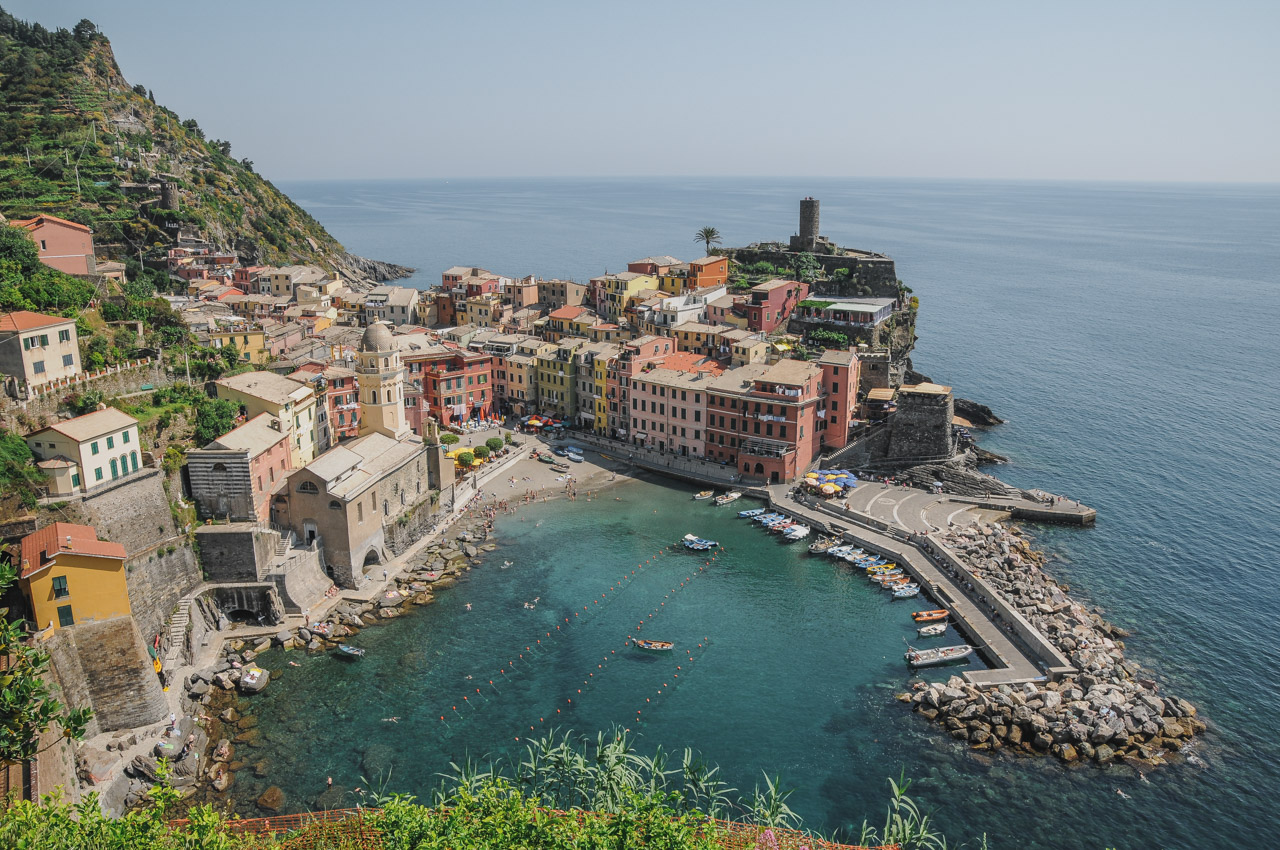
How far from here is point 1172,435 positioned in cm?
7319

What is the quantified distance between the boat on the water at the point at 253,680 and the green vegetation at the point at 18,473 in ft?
36.4

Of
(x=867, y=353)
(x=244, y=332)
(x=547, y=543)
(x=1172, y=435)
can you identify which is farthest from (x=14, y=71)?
(x=1172, y=435)

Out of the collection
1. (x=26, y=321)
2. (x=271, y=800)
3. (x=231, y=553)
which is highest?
(x=26, y=321)

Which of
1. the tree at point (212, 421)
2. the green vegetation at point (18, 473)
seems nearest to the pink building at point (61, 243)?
the tree at point (212, 421)

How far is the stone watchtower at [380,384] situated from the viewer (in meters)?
52.9

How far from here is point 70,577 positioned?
33062mm

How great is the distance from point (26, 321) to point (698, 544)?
120ft

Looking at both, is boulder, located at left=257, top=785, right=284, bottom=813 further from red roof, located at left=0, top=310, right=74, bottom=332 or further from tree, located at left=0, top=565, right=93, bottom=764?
red roof, located at left=0, top=310, right=74, bottom=332

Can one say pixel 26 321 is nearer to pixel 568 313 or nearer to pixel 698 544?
pixel 698 544

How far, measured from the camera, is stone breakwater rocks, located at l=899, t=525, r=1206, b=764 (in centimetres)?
3472

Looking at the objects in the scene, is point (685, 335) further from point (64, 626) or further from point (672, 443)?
point (64, 626)

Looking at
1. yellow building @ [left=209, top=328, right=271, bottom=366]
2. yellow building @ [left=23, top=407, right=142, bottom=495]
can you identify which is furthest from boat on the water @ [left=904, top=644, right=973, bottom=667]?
yellow building @ [left=209, top=328, right=271, bottom=366]

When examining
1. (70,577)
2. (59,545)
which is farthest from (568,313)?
(59,545)

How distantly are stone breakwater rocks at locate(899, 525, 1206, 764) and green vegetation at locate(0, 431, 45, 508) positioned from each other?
37.8 m
